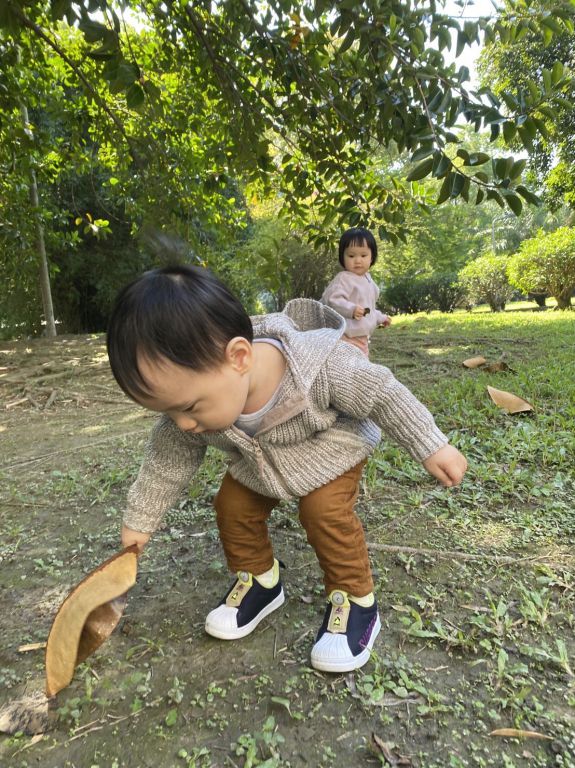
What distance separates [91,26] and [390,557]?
2136mm

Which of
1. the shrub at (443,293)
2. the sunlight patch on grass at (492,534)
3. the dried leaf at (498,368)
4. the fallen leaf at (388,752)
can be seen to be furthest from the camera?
the shrub at (443,293)

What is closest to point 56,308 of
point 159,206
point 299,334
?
point 159,206

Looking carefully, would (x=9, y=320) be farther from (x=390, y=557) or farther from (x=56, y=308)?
(x=390, y=557)

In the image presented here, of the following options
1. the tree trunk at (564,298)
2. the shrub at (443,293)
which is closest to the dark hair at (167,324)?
the tree trunk at (564,298)

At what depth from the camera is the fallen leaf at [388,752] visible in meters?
1.09

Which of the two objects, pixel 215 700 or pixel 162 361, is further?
pixel 215 700

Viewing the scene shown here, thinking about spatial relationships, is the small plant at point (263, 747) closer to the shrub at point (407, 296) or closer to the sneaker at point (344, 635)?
the sneaker at point (344, 635)

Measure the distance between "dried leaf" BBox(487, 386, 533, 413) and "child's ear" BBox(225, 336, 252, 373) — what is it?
2387 millimetres

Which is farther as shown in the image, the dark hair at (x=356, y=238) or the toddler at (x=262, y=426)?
the dark hair at (x=356, y=238)

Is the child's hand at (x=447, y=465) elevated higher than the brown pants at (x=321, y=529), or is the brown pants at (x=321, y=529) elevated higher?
the child's hand at (x=447, y=465)

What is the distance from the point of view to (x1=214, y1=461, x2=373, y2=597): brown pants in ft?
4.66

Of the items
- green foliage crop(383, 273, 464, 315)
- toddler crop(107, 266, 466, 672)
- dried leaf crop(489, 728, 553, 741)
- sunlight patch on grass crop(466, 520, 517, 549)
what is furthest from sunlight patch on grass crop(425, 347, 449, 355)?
green foliage crop(383, 273, 464, 315)

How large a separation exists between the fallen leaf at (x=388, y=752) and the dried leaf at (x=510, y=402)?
243 centimetres

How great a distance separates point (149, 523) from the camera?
1.55 m
